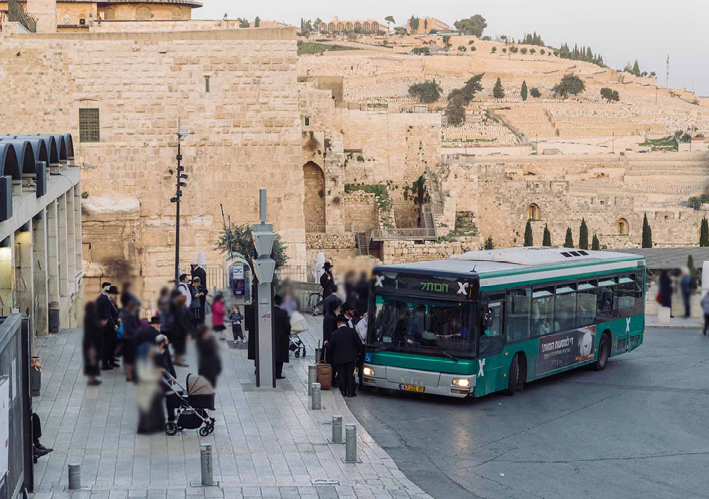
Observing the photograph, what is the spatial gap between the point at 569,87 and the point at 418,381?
104304 mm

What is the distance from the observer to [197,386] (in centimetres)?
1089

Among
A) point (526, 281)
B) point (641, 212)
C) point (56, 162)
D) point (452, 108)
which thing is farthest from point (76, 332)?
point (452, 108)

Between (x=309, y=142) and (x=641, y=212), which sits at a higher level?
(x=309, y=142)

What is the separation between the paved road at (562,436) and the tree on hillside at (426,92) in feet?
301

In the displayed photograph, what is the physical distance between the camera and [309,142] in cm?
4428

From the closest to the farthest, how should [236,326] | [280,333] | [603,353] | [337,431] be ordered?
[337,431], [280,333], [603,353], [236,326]

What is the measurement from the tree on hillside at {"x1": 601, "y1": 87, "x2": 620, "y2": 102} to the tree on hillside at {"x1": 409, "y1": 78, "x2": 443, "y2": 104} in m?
17.5

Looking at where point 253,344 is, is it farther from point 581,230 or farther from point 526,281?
point 581,230

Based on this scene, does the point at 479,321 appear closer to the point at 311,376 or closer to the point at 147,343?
the point at 311,376

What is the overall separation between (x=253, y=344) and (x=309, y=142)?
2990cm

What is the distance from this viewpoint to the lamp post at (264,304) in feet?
45.5

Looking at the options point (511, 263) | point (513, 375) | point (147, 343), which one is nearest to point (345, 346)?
point (513, 375)

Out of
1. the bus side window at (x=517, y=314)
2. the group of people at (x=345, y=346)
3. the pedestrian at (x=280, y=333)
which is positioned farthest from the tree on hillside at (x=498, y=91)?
the bus side window at (x=517, y=314)

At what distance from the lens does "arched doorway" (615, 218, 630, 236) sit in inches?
1873
